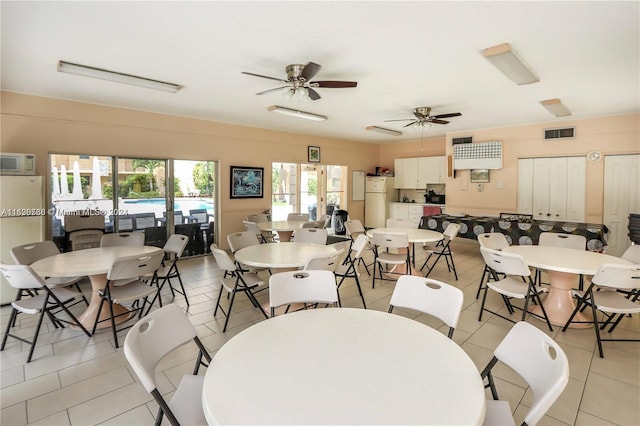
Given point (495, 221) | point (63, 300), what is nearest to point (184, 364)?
point (63, 300)

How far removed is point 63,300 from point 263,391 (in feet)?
10.4

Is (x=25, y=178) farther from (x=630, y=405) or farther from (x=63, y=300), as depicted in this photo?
(x=630, y=405)

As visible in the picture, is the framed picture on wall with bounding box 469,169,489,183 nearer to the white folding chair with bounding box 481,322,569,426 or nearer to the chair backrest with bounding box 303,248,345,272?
the chair backrest with bounding box 303,248,345,272

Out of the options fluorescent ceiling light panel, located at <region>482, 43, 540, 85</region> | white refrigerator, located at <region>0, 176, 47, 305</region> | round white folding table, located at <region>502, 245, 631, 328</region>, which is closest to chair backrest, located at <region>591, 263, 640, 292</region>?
round white folding table, located at <region>502, 245, 631, 328</region>

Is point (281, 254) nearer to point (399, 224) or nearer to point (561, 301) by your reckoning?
point (399, 224)

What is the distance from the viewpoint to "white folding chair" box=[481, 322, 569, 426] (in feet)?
3.79

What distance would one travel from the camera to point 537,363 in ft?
4.50

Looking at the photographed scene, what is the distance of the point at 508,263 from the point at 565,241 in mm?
1651

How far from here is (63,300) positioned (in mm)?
3246

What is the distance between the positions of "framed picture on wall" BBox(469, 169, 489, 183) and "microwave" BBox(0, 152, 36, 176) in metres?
8.40

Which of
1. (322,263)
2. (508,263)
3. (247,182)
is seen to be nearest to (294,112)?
(247,182)

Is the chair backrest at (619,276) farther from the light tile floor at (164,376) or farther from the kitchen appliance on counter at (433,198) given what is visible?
the kitchen appliance on counter at (433,198)

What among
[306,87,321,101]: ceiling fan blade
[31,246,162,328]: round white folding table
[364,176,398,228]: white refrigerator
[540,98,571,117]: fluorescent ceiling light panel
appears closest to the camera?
[31,246,162,328]: round white folding table

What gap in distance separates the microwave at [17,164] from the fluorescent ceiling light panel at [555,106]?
296 inches
